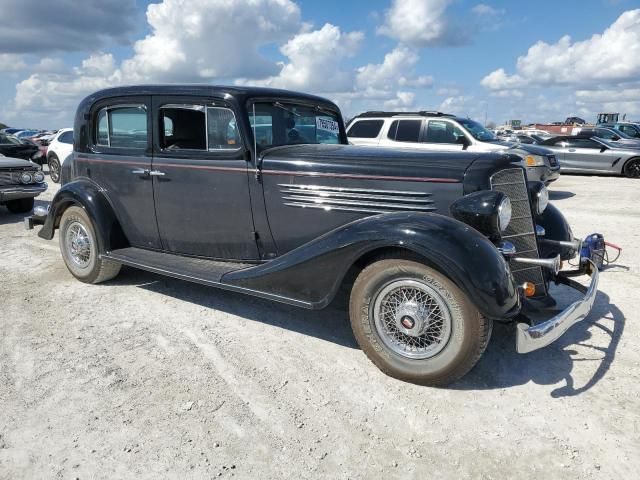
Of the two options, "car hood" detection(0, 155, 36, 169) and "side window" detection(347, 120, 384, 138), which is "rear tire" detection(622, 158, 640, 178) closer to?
"side window" detection(347, 120, 384, 138)

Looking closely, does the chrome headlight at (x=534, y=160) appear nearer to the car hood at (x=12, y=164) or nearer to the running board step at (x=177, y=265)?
the running board step at (x=177, y=265)

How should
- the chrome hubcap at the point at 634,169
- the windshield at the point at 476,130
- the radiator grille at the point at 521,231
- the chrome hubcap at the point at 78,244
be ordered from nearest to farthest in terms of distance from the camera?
the radiator grille at the point at 521,231 → the chrome hubcap at the point at 78,244 → the windshield at the point at 476,130 → the chrome hubcap at the point at 634,169

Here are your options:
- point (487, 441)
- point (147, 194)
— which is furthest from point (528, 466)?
point (147, 194)

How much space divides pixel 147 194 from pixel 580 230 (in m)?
5.99

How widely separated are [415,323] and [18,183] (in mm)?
8254

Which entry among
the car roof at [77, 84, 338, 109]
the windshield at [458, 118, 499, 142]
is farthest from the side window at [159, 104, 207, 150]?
the windshield at [458, 118, 499, 142]

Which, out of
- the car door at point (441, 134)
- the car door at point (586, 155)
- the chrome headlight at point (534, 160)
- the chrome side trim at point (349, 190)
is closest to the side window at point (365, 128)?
the car door at point (441, 134)

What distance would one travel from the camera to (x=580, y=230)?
23.8 ft

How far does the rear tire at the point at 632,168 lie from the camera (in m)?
13.9

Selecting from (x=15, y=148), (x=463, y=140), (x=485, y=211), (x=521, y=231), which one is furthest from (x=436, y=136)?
(x=15, y=148)

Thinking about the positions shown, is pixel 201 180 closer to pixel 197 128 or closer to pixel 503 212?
pixel 197 128

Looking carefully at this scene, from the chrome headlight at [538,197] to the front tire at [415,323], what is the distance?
5.06ft

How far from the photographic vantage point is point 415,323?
302cm

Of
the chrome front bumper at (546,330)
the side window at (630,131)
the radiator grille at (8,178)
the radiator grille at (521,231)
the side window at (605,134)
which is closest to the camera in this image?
the chrome front bumper at (546,330)
